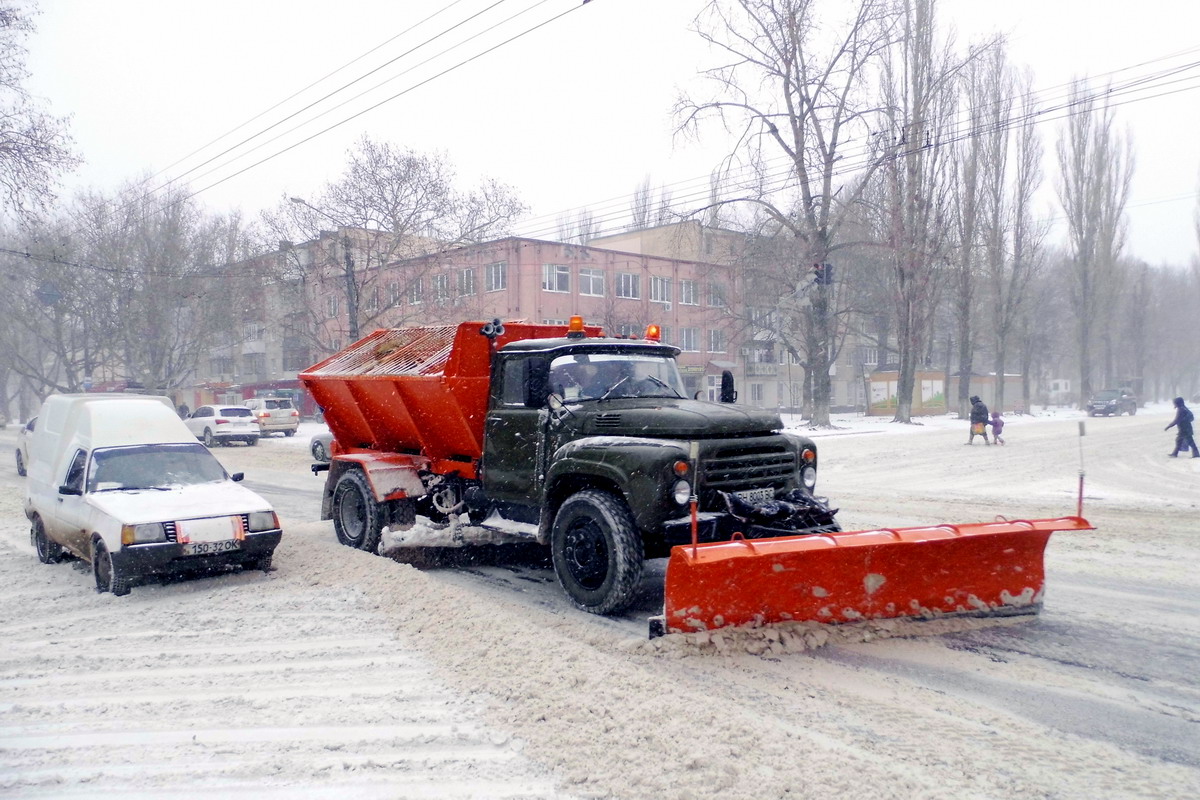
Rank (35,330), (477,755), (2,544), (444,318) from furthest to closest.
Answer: (35,330) < (444,318) < (2,544) < (477,755)

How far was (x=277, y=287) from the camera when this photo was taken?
36.7m

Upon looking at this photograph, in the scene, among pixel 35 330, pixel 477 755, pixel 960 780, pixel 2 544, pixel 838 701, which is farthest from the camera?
pixel 35 330

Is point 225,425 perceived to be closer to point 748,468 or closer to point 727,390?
point 727,390

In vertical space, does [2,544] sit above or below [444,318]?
below

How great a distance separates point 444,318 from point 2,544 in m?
26.1

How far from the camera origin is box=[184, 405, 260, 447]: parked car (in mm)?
30422

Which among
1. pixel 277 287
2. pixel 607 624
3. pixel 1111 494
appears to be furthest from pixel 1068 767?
pixel 277 287

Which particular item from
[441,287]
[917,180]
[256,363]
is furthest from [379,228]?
[256,363]

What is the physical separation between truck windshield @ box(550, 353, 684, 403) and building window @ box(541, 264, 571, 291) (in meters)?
38.4

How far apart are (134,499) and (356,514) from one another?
2453 mm

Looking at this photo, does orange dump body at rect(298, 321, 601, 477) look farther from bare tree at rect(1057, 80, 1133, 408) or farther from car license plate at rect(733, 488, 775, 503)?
bare tree at rect(1057, 80, 1133, 408)

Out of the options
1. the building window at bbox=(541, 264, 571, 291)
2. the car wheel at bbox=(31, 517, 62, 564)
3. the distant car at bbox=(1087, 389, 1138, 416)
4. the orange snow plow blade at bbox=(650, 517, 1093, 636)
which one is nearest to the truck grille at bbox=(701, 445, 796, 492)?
the orange snow plow blade at bbox=(650, 517, 1093, 636)

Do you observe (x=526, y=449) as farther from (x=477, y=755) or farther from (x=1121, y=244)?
(x=1121, y=244)

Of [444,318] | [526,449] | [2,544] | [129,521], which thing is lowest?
[2,544]
